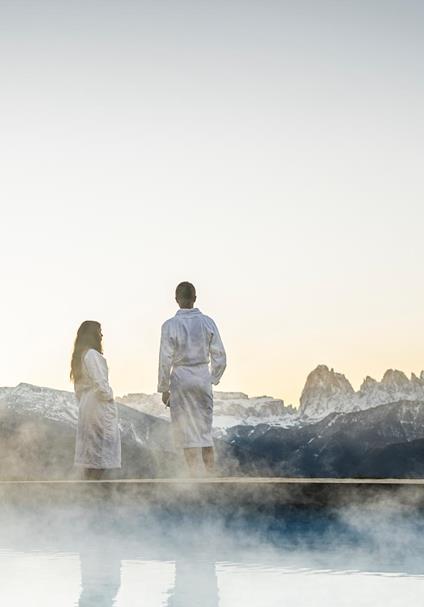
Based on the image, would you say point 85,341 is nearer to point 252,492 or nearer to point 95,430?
point 95,430

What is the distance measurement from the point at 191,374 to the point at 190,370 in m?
0.05

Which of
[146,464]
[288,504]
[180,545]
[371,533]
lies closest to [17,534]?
[180,545]

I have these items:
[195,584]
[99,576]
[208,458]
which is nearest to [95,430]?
[208,458]

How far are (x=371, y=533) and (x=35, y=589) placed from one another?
2.61m

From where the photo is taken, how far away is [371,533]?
6.79 meters

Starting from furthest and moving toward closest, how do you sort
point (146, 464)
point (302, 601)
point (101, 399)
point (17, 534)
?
point (146, 464)
point (101, 399)
point (17, 534)
point (302, 601)

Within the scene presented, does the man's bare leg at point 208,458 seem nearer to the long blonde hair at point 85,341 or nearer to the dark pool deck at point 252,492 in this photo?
the long blonde hair at point 85,341

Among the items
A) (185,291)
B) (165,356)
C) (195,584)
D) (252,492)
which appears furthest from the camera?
(185,291)

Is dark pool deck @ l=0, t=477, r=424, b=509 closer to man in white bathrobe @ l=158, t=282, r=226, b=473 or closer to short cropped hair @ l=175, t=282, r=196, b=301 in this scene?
man in white bathrobe @ l=158, t=282, r=226, b=473

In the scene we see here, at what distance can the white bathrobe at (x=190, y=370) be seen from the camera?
989 cm

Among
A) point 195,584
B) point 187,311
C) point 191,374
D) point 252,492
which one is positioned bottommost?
point 195,584

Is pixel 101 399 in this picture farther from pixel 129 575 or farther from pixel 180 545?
pixel 129 575

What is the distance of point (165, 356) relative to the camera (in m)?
9.87

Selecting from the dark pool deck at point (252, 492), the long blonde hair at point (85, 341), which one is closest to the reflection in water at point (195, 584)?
the dark pool deck at point (252, 492)
